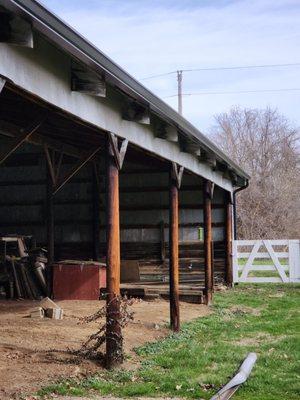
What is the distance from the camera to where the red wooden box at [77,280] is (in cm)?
1326

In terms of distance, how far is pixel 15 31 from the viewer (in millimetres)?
4672

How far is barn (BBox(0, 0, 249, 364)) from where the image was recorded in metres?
5.33

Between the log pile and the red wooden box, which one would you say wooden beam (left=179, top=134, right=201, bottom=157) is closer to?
the red wooden box

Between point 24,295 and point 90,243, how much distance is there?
8.94ft

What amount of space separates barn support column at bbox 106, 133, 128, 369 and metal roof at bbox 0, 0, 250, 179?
670 millimetres

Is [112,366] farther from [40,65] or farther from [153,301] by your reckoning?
[153,301]

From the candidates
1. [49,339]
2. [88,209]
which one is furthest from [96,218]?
[49,339]

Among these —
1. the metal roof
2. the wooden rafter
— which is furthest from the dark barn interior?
the wooden rafter

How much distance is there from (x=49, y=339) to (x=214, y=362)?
86.6 inches

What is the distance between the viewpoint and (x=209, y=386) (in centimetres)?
619

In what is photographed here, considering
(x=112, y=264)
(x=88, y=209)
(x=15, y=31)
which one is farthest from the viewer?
(x=88, y=209)

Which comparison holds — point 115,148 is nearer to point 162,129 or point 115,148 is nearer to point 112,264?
point 112,264

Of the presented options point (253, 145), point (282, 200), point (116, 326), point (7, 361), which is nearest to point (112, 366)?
point (116, 326)

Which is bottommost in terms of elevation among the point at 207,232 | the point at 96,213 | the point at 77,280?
the point at 77,280
